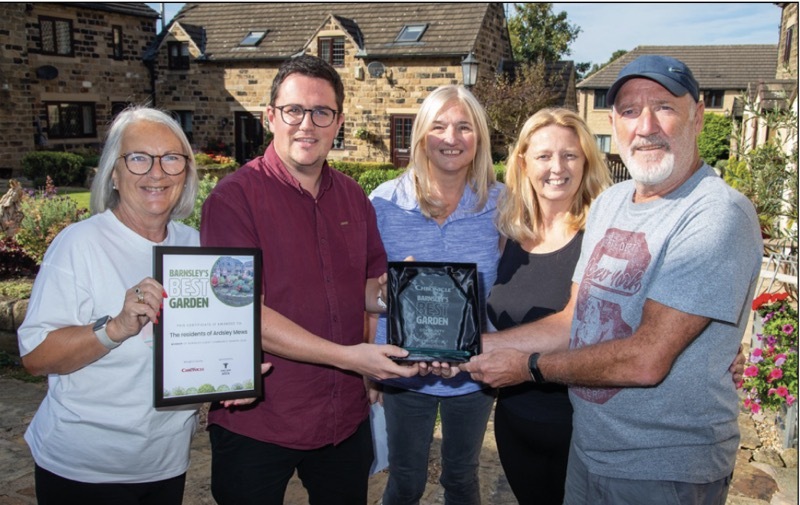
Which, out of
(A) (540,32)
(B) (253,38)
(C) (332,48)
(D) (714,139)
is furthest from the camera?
(A) (540,32)

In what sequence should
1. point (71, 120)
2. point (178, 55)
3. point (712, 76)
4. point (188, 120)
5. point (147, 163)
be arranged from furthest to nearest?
point (712, 76), point (188, 120), point (178, 55), point (71, 120), point (147, 163)

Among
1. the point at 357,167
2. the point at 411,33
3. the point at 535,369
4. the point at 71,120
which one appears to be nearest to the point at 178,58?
the point at 71,120

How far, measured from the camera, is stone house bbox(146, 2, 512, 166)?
71.4 feet

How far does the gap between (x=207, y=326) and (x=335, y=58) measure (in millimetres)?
21643

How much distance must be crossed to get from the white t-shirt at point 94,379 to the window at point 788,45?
59.2ft

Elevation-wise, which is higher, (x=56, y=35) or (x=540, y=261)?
(x=56, y=35)

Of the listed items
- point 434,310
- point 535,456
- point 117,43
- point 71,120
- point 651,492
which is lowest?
point 535,456

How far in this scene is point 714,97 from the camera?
36.3m

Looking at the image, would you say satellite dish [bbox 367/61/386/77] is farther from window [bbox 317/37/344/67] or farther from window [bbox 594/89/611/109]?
window [bbox 594/89/611/109]

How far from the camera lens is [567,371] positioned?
7.57 feet

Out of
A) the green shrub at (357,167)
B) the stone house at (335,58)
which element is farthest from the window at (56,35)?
the green shrub at (357,167)

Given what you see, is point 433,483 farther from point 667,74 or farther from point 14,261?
point 14,261

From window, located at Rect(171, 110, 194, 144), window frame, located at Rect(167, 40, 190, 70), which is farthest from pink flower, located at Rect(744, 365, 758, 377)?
window frame, located at Rect(167, 40, 190, 70)

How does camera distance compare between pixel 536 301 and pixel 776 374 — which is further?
pixel 776 374
